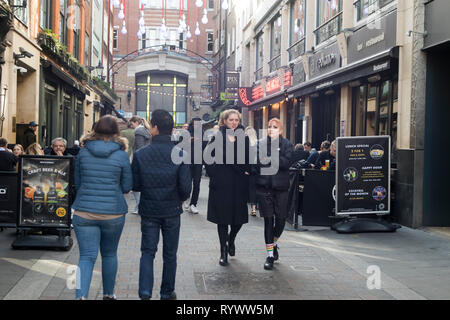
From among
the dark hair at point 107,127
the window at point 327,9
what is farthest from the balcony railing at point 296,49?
the dark hair at point 107,127

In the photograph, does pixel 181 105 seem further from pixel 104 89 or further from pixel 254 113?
pixel 254 113

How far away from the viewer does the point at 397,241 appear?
8680 millimetres

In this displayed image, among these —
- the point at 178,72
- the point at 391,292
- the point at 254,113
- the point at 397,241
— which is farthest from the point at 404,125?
the point at 178,72

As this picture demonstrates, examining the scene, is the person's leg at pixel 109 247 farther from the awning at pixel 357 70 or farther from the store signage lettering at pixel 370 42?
the store signage lettering at pixel 370 42

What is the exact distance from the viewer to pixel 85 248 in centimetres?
468

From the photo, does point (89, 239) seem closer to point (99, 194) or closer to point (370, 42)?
point (99, 194)

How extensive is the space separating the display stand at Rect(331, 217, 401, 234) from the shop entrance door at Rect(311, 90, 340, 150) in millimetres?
6831

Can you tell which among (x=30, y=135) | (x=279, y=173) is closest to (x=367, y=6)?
(x=279, y=173)

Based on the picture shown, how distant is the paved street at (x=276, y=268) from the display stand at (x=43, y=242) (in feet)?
0.37

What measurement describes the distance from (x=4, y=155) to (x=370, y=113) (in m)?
8.42

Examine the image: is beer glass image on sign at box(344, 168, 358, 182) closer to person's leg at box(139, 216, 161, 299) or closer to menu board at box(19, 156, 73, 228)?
menu board at box(19, 156, 73, 228)

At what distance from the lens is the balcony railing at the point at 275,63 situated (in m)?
23.1

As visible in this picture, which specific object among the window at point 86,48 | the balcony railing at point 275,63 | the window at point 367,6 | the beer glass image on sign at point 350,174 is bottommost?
the beer glass image on sign at point 350,174

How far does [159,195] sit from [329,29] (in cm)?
1246
